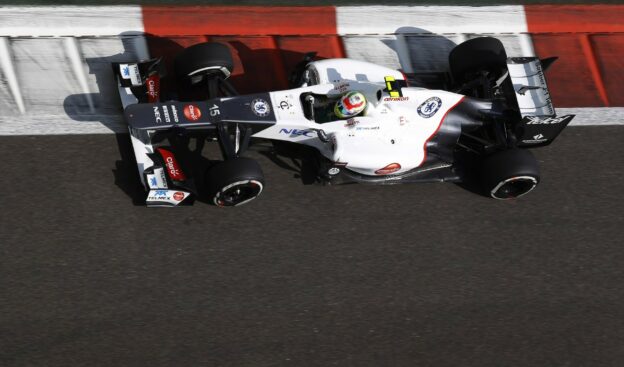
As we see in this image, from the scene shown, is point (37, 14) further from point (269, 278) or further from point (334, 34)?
point (269, 278)

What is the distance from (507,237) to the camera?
8.03 metres

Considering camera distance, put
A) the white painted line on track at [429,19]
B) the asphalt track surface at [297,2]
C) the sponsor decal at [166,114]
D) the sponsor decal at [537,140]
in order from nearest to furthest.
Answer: the sponsor decal at [166,114] → the sponsor decal at [537,140] → the asphalt track surface at [297,2] → the white painted line on track at [429,19]

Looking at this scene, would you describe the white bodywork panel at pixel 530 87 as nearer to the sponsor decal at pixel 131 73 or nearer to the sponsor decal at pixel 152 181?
the sponsor decal at pixel 152 181

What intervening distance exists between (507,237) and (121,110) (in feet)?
13.2

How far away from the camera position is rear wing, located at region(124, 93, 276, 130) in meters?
7.35

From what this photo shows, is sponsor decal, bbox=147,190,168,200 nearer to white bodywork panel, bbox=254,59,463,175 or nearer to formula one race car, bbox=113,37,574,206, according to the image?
formula one race car, bbox=113,37,574,206

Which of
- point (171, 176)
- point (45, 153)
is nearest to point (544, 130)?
point (171, 176)

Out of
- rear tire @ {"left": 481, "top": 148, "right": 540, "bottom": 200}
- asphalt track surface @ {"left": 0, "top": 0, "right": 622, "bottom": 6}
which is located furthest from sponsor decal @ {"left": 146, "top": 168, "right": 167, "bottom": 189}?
rear tire @ {"left": 481, "top": 148, "right": 540, "bottom": 200}

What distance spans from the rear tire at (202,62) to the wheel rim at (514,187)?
9.35 feet

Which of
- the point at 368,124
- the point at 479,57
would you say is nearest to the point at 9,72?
the point at 368,124

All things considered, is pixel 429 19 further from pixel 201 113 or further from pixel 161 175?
pixel 161 175

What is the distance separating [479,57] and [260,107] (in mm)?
2306

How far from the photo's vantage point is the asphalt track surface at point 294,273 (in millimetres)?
7090

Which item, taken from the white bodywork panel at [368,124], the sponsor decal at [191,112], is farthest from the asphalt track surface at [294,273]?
the sponsor decal at [191,112]
